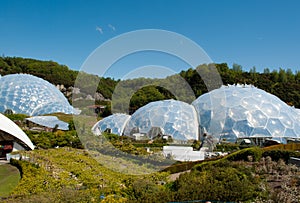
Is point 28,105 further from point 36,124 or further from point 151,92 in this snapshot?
point 151,92

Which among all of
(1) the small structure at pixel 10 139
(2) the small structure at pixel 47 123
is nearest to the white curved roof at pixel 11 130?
(1) the small structure at pixel 10 139

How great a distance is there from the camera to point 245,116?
24453 mm

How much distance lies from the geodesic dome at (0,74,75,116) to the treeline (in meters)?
9.29

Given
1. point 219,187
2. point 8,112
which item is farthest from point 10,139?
point 8,112

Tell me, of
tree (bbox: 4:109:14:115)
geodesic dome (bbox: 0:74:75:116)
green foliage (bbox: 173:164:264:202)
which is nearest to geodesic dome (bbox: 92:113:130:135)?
geodesic dome (bbox: 0:74:75:116)

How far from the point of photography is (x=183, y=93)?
126ft

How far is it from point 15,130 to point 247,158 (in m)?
14.7

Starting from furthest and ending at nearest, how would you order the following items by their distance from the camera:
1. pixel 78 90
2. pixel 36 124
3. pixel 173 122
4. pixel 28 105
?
pixel 28 105 → pixel 36 124 → pixel 173 122 → pixel 78 90

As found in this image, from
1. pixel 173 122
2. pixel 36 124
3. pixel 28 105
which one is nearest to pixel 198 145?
pixel 173 122

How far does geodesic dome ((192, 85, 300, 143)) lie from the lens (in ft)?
77.5

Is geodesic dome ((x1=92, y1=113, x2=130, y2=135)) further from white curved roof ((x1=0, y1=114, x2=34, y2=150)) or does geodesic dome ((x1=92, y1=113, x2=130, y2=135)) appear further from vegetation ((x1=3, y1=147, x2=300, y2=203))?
vegetation ((x1=3, y1=147, x2=300, y2=203))

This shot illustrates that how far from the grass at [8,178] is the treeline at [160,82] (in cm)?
2134

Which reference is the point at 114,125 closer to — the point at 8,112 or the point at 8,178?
the point at 8,178

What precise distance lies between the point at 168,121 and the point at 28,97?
27708 millimetres
